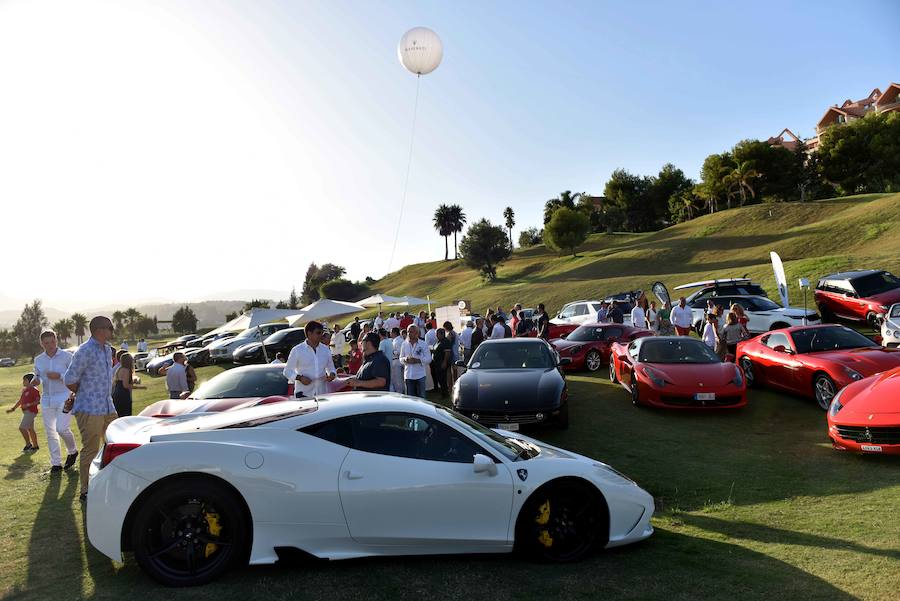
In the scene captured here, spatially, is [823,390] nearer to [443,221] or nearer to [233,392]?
[233,392]

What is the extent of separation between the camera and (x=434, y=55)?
18656mm

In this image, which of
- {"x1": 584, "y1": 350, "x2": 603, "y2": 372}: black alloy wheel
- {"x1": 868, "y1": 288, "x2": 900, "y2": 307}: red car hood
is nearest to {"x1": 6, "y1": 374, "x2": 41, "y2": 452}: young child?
{"x1": 584, "y1": 350, "x2": 603, "y2": 372}: black alloy wheel

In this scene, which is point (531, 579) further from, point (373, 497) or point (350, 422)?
point (350, 422)

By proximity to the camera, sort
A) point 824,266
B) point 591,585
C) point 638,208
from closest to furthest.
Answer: point 591,585 → point 824,266 → point 638,208

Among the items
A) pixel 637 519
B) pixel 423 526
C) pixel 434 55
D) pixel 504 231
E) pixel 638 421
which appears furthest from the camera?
pixel 504 231

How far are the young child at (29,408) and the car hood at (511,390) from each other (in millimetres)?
7154

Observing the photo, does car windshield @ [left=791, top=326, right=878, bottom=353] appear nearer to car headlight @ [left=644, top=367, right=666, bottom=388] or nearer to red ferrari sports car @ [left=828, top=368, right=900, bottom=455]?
car headlight @ [left=644, top=367, right=666, bottom=388]

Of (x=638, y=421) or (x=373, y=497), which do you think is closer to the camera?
(x=373, y=497)

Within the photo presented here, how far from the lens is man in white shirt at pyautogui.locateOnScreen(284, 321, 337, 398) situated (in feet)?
25.5

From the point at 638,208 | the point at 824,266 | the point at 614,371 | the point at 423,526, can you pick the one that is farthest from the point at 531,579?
the point at 638,208

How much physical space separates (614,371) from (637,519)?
853 centimetres

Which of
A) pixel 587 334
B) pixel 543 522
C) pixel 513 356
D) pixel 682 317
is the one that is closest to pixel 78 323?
pixel 587 334

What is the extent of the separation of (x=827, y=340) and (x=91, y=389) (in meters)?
11.1

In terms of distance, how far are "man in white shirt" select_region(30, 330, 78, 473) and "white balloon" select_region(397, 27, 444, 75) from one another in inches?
541
